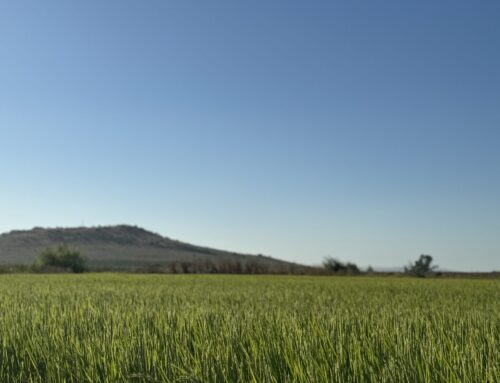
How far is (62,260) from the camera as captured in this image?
3272 centimetres

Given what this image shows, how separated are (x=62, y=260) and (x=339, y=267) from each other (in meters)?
16.4

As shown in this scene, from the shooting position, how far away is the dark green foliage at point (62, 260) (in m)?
32.2

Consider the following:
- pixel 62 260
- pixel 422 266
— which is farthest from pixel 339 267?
pixel 62 260

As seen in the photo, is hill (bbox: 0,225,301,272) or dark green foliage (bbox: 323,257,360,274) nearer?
dark green foliage (bbox: 323,257,360,274)

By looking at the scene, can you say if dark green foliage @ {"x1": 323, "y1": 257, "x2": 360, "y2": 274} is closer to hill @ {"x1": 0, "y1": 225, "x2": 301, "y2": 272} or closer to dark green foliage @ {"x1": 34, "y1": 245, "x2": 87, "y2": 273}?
dark green foliage @ {"x1": 34, "y1": 245, "x2": 87, "y2": 273}

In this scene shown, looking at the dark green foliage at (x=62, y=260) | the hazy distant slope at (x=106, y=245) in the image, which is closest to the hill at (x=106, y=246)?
the hazy distant slope at (x=106, y=245)

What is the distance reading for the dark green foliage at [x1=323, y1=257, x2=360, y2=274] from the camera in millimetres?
27016

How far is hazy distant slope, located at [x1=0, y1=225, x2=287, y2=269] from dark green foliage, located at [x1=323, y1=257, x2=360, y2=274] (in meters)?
29.9

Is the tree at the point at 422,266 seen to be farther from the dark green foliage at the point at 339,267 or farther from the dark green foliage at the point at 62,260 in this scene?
the dark green foliage at the point at 62,260

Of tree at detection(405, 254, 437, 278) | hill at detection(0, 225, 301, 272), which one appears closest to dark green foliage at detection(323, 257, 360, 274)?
tree at detection(405, 254, 437, 278)

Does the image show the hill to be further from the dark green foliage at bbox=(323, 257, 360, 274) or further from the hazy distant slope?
the dark green foliage at bbox=(323, 257, 360, 274)

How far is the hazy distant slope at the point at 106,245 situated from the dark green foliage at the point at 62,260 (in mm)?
21648

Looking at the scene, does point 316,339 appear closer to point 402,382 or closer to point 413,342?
point 413,342

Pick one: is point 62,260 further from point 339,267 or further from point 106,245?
point 106,245
